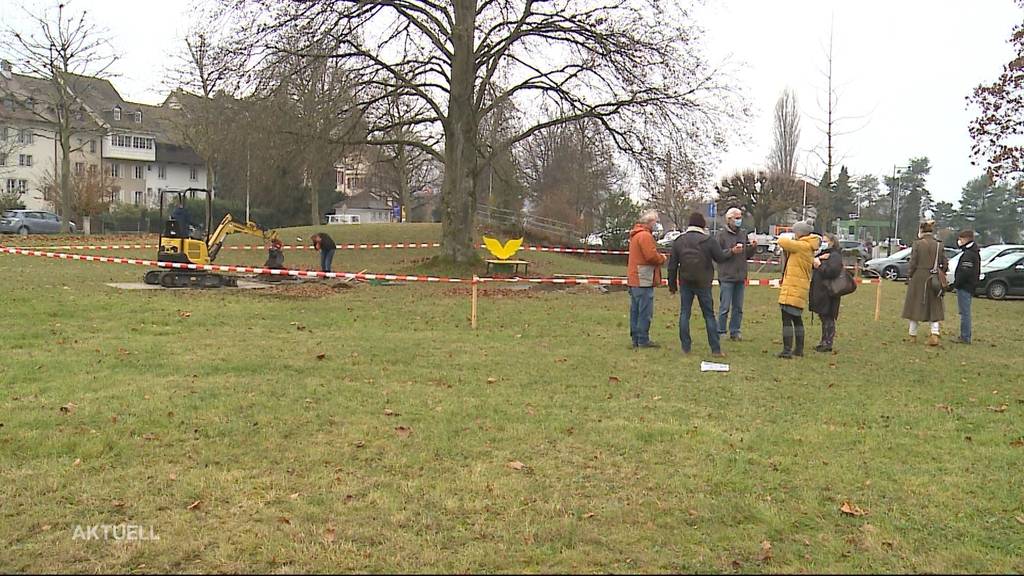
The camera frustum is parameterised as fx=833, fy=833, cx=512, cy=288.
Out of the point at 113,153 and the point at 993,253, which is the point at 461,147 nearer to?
the point at 993,253

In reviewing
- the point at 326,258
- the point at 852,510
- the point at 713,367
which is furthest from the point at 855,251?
the point at 852,510

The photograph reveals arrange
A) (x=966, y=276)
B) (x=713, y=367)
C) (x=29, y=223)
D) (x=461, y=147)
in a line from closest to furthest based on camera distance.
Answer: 1. (x=713, y=367)
2. (x=966, y=276)
3. (x=461, y=147)
4. (x=29, y=223)

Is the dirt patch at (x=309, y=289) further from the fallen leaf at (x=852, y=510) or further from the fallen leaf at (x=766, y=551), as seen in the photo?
the fallen leaf at (x=766, y=551)

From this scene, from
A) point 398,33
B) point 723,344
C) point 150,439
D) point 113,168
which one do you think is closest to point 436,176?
point 113,168

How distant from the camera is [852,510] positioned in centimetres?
480

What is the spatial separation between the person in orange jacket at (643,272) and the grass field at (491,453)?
1.31ft

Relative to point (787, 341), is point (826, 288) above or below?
above

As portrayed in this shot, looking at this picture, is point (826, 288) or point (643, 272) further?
point (826, 288)

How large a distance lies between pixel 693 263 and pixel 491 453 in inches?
202

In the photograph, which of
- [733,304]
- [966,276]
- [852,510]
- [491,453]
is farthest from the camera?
[966,276]

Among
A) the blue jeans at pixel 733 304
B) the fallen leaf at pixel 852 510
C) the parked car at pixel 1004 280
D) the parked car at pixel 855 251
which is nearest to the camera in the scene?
the fallen leaf at pixel 852 510

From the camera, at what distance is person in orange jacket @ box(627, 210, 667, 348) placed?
10430mm

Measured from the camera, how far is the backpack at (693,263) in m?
10.2

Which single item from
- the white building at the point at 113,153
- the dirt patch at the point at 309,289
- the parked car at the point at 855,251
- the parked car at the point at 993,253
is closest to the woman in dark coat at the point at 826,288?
the dirt patch at the point at 309,289
